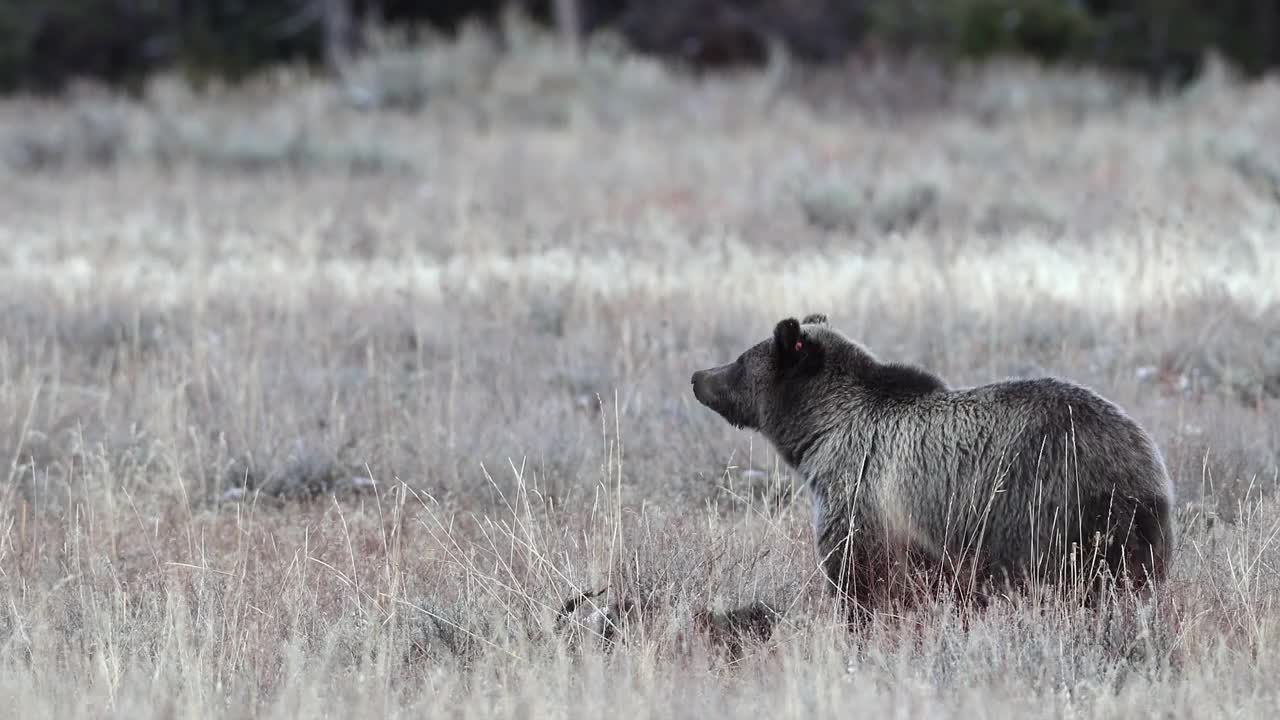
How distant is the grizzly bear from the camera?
15.9 ft

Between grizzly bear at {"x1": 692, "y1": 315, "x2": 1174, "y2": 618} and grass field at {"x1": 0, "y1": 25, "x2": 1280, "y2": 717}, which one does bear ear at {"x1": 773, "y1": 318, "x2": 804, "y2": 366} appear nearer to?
grizzly bear at {"x1": 692, "y1": 315, "x2": 1174, "y2": 618}

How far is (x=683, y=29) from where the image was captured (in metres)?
34.2

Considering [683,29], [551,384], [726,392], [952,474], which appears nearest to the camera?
[952,474]

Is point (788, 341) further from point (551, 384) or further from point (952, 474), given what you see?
point (551, 384)

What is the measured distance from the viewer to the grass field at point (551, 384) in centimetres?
479

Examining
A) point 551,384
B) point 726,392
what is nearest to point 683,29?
point 551,384

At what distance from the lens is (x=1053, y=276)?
10719 mm

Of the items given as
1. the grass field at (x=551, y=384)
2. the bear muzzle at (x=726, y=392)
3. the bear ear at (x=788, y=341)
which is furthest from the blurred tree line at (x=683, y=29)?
the bear ear at (x=788, y=341)

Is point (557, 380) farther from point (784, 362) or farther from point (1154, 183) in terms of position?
point (1154, 183)

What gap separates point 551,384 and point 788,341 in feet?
11.5

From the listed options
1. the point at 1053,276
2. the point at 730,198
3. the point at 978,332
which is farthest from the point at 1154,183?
the point at 978,332

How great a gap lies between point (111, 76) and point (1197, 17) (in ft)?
80.4

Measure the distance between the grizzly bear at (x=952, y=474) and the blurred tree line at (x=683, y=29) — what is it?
79.7 ft

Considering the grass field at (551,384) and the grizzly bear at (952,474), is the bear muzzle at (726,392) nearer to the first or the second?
the grizzly bear at (952,474)
